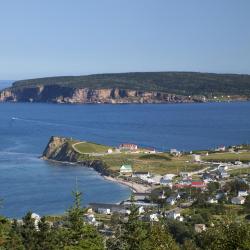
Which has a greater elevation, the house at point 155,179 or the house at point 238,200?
the house at point 238,200

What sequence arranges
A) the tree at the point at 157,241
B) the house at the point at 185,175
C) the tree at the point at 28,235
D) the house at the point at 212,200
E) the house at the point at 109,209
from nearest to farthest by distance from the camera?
the tree at the point at 157,241, the tree at the point at 28,235, the house at the point at 109,209, the house at the point at 212,200, the house at the point at 185,175

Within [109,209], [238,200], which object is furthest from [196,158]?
[109,209]

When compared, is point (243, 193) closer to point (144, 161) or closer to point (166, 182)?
point (166, 182)

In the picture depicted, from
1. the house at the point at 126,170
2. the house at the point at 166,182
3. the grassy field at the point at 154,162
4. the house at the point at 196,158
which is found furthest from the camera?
the house at the point at 196,158

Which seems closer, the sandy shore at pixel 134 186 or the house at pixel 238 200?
the house at pixel 238 200

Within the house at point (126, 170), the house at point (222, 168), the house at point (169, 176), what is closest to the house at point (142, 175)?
the house at point (126, 170)

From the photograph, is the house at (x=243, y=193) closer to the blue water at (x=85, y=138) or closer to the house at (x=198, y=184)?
the house at (x=198, y=184)

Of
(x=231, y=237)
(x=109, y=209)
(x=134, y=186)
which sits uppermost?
(x=231, y=237)

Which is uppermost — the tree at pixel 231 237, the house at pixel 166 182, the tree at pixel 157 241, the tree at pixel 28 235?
the tree at pixel 231 237
